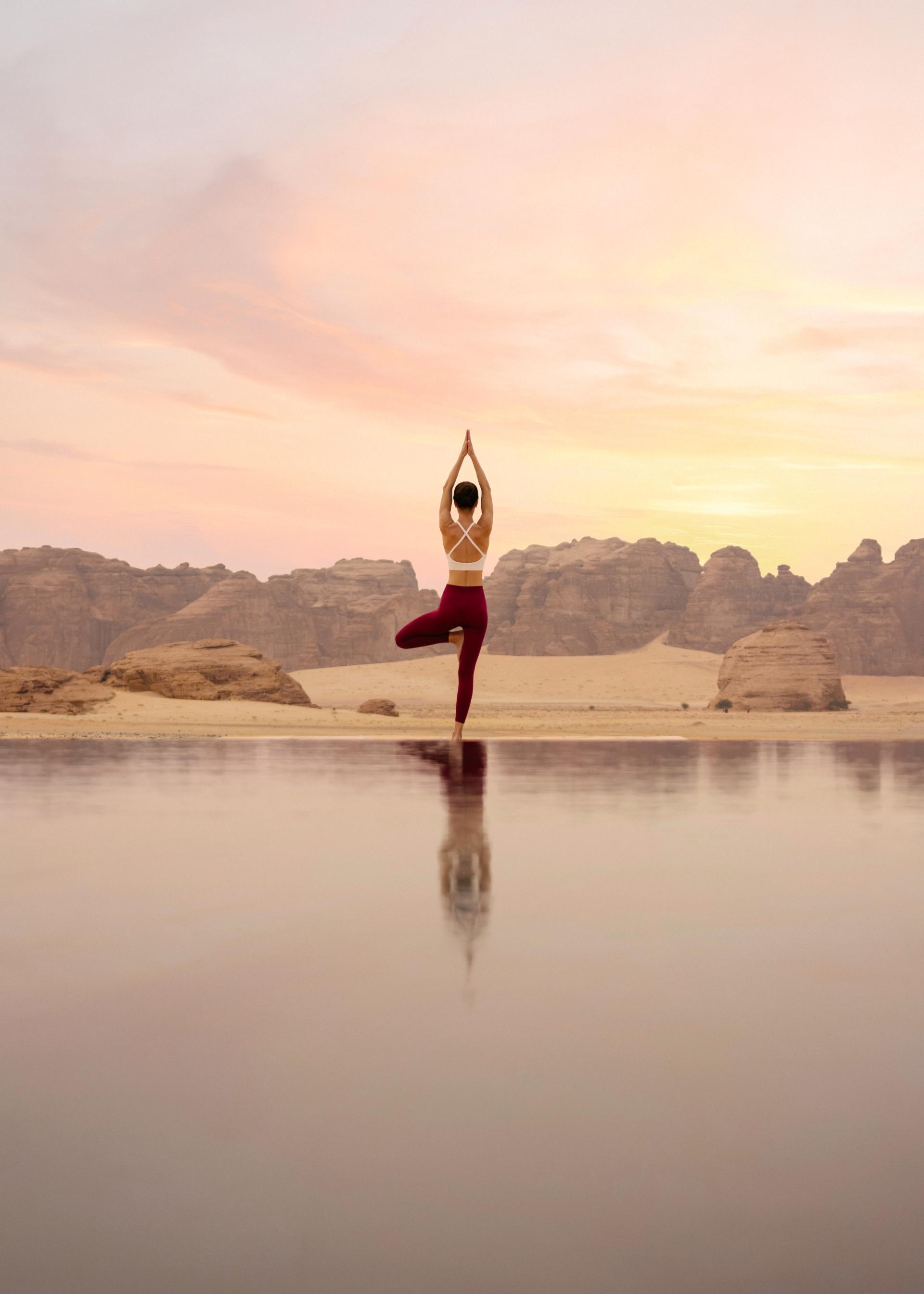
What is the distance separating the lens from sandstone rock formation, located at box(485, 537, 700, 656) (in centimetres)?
13238

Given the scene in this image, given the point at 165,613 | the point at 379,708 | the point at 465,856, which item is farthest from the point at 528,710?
the point at 165,613

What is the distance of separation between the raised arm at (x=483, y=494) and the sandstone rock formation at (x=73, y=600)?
121m

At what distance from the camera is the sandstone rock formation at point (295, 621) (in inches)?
4754

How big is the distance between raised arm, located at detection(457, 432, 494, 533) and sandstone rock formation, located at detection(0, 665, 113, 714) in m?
14.0

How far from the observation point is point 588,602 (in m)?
137

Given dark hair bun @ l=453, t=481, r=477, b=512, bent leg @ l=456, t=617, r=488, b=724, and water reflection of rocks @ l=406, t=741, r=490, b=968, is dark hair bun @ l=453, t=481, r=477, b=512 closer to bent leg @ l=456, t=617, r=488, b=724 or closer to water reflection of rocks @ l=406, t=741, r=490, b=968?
bent leg @ l=456, t=617, r=488, b=724

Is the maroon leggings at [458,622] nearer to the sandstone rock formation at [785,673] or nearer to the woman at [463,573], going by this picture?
the woman at [463,573]

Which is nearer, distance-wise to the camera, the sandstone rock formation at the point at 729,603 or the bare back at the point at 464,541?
the bare back at the point at 464,541

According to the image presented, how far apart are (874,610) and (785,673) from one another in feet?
217

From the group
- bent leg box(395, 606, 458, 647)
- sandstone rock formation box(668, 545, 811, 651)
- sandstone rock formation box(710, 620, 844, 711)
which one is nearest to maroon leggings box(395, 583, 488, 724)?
bent leg box(395, 606, 458, 647)

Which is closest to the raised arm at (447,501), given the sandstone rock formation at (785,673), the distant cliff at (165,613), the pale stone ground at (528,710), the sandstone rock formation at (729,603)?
the pale stone ground at (528,710)

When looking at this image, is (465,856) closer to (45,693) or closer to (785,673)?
(45,693)

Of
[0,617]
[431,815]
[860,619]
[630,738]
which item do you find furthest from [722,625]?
[431,815]

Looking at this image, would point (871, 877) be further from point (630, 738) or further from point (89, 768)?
point (630, 738)
